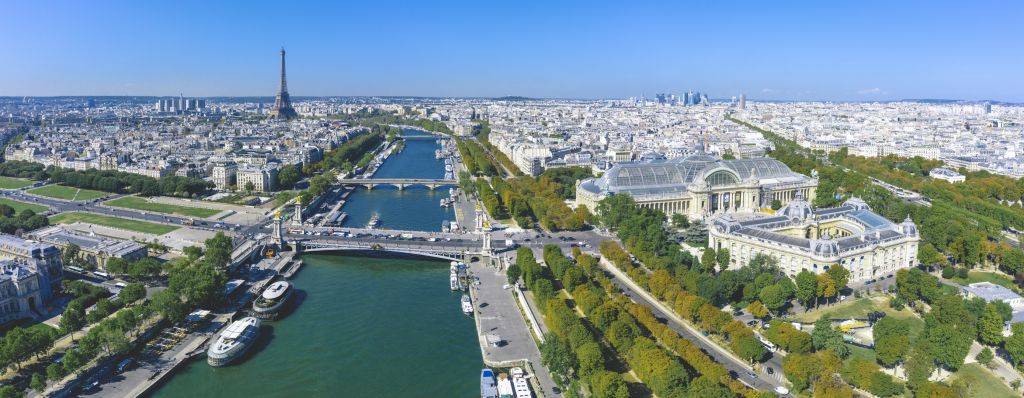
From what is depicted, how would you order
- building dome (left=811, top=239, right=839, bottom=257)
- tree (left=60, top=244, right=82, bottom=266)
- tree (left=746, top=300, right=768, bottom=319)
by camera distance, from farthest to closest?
tree (left=60, top=244, right=82, bottom=266) → building dome (left=811, top=239, right=839, bottom=257) → tree (left=746, top=300, right=768, bottom=319)

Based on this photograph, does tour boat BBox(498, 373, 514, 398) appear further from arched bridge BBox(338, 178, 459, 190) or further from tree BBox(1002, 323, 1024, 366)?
arched bridge BBox(338, 178, 459, 190)

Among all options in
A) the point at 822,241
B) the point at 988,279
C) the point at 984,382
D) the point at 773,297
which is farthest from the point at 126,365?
the point at 988,279

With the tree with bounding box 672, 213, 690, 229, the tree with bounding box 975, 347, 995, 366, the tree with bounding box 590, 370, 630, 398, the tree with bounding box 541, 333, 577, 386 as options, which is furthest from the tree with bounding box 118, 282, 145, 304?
the tree with bounding box 975, 347, 995, 366

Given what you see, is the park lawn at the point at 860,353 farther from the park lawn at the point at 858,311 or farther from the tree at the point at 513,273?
the tree at the point at 513,273

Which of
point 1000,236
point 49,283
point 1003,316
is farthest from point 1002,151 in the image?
point 49,283

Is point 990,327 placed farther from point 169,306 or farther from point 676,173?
point 169,306

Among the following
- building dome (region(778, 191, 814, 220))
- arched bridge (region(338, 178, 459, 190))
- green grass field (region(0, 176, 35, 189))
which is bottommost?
green grass field (region(0, 176, 35, 189))
